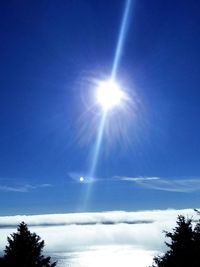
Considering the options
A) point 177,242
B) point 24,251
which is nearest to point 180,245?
point 177,242

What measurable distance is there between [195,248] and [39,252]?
983 cm

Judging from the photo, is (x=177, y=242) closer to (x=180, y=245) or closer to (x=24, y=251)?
(x=180, y=245)

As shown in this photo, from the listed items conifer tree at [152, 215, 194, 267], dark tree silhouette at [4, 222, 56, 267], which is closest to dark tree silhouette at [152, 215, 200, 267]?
conifer tree at [152, 215, 194, 267]

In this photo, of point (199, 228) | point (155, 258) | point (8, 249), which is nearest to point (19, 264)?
point (8, 249)

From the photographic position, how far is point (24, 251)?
69.6ft

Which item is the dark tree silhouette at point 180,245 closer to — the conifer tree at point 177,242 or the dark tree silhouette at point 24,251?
the conifer tree at point 177,242

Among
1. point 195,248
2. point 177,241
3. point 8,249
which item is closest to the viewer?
point 195,248

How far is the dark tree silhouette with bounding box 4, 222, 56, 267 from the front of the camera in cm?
2094

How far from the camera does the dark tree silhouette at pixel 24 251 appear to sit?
20.9 metres

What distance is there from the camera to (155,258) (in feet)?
69.5

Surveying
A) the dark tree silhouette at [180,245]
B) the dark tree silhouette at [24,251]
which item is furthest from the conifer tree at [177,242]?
the dark tree silhouette at [24,251]

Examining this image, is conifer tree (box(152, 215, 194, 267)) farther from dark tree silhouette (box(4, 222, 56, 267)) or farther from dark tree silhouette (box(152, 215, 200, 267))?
dark tree silhouette (box(4, 222, 56, 267))

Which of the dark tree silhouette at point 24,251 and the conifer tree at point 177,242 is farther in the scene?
the dark tree silhouette at point 24,251

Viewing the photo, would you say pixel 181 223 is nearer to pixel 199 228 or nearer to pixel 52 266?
pixel 199 228
